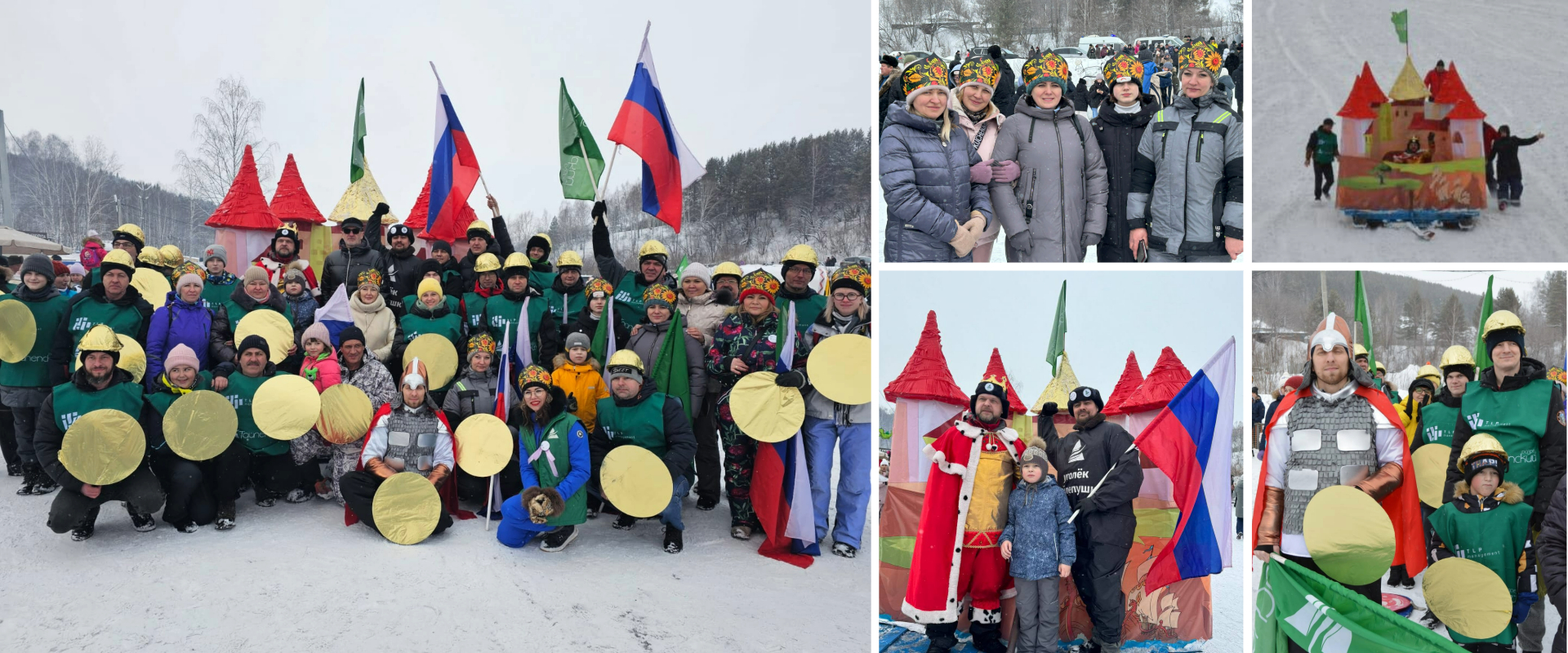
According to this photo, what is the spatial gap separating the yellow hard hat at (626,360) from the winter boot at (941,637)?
7.50 ft

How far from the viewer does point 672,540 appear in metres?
5.93

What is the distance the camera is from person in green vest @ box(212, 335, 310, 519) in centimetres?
600

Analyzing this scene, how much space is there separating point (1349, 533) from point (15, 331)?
7.44 meters

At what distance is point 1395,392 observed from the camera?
6.53m

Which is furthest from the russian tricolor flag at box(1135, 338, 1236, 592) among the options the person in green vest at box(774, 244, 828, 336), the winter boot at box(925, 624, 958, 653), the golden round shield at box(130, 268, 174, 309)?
the golden round shield at box(130, 268, 174, 309)

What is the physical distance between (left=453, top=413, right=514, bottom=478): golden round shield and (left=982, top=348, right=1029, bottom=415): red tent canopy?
9.79ft

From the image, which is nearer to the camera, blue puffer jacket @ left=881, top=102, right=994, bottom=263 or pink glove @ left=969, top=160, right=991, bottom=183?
blue puffer jacket @ left=881, top=102, right=994, bottom=263

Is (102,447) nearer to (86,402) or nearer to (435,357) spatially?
(86,402)

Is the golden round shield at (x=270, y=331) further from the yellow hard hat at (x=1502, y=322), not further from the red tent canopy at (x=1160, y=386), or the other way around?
the yellow hard hat at (x=1502, y=322)

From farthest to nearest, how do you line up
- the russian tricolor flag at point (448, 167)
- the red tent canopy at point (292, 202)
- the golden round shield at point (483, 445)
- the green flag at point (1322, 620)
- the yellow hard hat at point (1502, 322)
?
the red tent canopy at point (292, 202)
the russian tricolor flag at point (448, 167)
the golden round shield at point (483, 445)
the yellow hard hat at point (1502, 322)
the green flag at point (1322, 620)

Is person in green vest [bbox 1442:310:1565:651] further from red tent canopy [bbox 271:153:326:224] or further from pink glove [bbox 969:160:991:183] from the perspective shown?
red tent canopy [bbox 271:153:326:224]

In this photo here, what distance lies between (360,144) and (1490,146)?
9.30m

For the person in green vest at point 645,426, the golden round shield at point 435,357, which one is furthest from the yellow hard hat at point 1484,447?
the golden round shield at point 435,357

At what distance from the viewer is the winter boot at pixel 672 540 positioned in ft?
19.3
